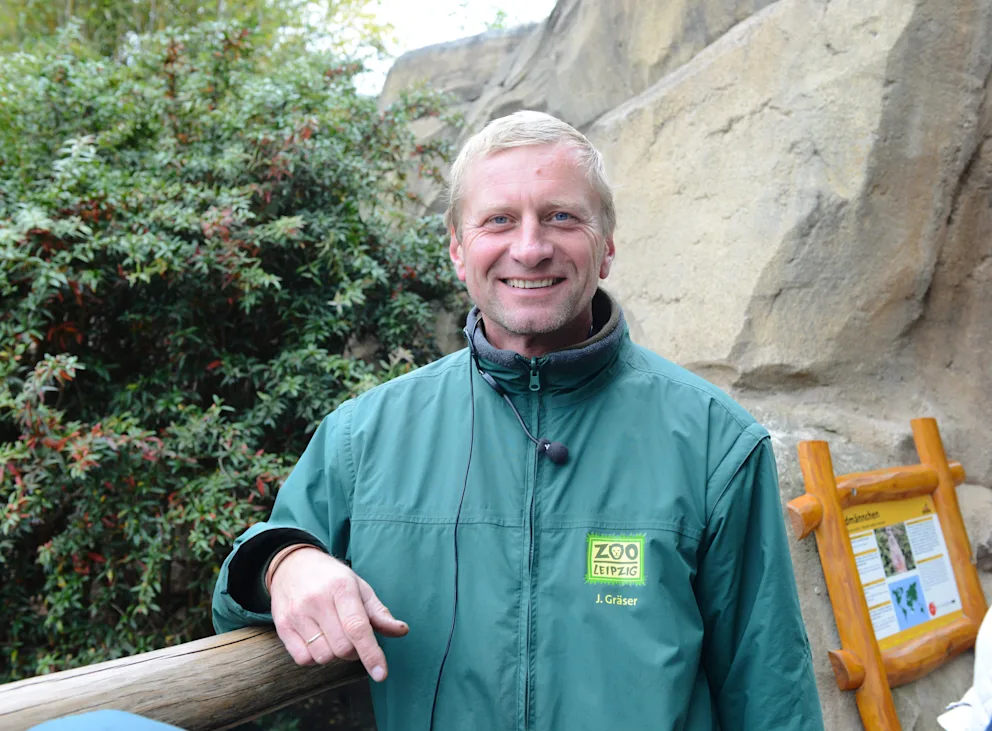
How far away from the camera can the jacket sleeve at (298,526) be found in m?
1.33

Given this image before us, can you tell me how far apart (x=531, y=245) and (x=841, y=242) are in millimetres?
2157

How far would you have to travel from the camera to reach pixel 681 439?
1.44 m

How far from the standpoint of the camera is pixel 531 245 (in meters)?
1.50

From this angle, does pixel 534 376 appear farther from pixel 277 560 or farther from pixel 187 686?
pixel 187 686

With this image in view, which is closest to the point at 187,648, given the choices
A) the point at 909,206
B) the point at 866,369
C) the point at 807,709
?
the point at 807,709

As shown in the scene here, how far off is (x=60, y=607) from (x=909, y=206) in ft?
12.0

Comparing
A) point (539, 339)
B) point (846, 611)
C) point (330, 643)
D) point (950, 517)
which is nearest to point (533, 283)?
point (539, 339)

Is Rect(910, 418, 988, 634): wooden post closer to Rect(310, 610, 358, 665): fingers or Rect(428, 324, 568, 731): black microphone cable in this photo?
Rect(428, 324, 568, 731): black microphone cable

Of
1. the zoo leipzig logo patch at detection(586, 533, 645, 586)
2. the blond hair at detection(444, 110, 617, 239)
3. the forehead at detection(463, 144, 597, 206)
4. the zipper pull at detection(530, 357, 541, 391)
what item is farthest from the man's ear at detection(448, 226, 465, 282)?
the zoo leipzig logo patch at detection(586, 533, 645, 586)

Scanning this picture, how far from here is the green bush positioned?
3.05 meters

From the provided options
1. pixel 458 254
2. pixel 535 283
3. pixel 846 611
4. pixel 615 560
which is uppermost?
pixel 458 254

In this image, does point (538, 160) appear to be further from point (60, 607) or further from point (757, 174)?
point (60, 607)

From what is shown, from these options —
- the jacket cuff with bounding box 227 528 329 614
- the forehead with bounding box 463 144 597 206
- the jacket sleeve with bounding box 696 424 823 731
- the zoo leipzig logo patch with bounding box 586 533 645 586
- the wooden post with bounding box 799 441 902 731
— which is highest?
the forehead with bounding box 463 144 597 206

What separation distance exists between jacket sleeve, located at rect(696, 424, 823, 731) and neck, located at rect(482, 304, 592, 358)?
376 millimetres
